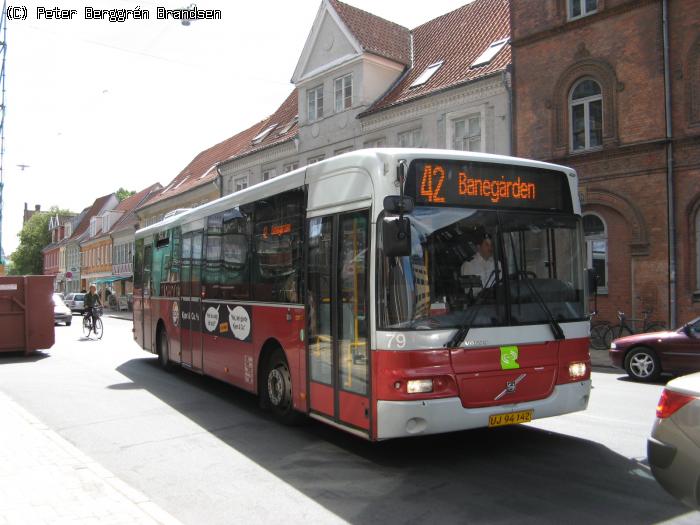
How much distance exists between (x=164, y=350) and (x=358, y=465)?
306 inches

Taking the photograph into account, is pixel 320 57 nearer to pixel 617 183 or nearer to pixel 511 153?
pixel 511 153

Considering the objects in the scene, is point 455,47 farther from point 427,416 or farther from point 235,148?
point 427,416

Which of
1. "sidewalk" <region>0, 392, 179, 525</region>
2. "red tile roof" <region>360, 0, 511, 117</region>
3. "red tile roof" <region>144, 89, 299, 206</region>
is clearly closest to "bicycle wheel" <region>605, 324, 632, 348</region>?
"red tile roof" <region>360, 0, 511, 117</region>

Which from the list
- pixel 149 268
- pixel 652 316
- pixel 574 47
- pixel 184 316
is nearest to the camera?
pixel 184 316

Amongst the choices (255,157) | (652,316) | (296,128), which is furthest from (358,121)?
(652,316)

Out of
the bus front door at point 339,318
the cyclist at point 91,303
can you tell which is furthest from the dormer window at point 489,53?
the bus front door at point 339,318

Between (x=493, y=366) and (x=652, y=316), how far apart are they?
1303 centimetres

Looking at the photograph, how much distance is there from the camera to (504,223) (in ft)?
20.3

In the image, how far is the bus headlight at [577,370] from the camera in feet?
20.9

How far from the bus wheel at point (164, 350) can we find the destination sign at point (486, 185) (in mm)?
8067

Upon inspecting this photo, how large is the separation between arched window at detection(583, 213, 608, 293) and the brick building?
0.03 metres

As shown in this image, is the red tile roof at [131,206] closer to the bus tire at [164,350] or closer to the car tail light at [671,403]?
the bus tire at [164,350]

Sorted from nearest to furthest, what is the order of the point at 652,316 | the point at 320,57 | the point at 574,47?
the point at 652,316
the point at 574,47
the point at 320,57

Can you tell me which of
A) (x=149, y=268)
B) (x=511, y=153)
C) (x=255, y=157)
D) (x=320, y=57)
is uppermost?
(x=320, y=57)
